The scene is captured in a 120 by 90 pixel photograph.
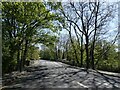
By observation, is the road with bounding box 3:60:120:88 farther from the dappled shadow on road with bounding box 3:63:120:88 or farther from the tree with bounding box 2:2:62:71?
the tree with bounding box 2:2:62:71

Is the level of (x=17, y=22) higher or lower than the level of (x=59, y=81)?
higher

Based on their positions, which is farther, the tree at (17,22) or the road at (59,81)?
the tree at (17,22)

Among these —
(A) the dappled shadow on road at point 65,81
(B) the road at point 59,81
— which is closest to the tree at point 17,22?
(B) the road at point 59,81

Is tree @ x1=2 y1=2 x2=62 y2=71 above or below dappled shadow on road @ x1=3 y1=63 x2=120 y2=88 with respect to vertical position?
above

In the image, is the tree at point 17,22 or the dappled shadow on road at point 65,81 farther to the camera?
the tree at point 17,22

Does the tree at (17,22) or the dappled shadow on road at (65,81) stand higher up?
the tree at (17,22)

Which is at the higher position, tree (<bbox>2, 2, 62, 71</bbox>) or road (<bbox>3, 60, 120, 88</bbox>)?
tree (<bbox>2, 2, 62, 71</bbox>)

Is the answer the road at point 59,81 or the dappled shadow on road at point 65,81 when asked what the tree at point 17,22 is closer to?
the road at point 59,81

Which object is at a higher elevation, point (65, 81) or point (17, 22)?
point (17, 22)

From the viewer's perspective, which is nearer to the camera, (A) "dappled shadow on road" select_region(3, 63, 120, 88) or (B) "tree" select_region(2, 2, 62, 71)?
(A) "dappled shadow on road" select_region(3, 63, 120, 88)

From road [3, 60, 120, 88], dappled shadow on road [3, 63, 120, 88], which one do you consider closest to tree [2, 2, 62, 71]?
road [3, 60, 120, 88]

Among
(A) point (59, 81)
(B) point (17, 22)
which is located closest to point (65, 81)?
(A) point (59, 81)

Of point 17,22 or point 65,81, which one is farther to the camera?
point 17,22

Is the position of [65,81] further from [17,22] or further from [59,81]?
[17,22]
